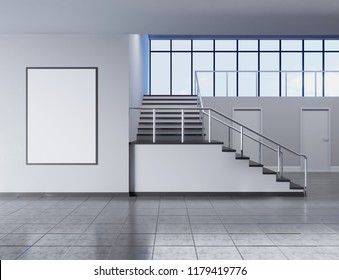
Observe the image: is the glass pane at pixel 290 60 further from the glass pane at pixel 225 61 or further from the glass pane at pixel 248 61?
the glass pane at pixel 225 61

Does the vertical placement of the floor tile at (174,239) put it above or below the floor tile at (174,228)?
above

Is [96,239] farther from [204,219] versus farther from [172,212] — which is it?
[172,212]

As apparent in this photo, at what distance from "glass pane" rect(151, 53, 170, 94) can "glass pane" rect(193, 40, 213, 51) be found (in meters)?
1.59

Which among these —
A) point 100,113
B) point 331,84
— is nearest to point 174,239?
point 100,113

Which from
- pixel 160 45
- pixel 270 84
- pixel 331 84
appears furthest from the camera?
pixel 160 45

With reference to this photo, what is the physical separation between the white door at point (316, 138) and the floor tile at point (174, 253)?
1315cm

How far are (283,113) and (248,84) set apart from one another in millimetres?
2069

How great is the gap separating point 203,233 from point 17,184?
229 inches

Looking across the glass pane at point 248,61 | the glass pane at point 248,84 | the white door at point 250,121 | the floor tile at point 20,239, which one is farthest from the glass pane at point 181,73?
the floor tile at point 20,239

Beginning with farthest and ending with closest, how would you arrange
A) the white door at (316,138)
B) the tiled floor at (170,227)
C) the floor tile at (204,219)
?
the white door at (316,138) < the floor tile at (204,219) < the tiled floor at (170,227)

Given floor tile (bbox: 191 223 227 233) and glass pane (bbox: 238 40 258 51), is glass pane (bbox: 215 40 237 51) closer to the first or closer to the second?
glass pane (bbox: 238 40 258 51)

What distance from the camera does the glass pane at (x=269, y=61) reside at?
22.6 meters

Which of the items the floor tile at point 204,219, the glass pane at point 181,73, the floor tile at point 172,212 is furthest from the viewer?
Result: the glass pane at point 181,73

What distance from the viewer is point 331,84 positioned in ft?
59.9
